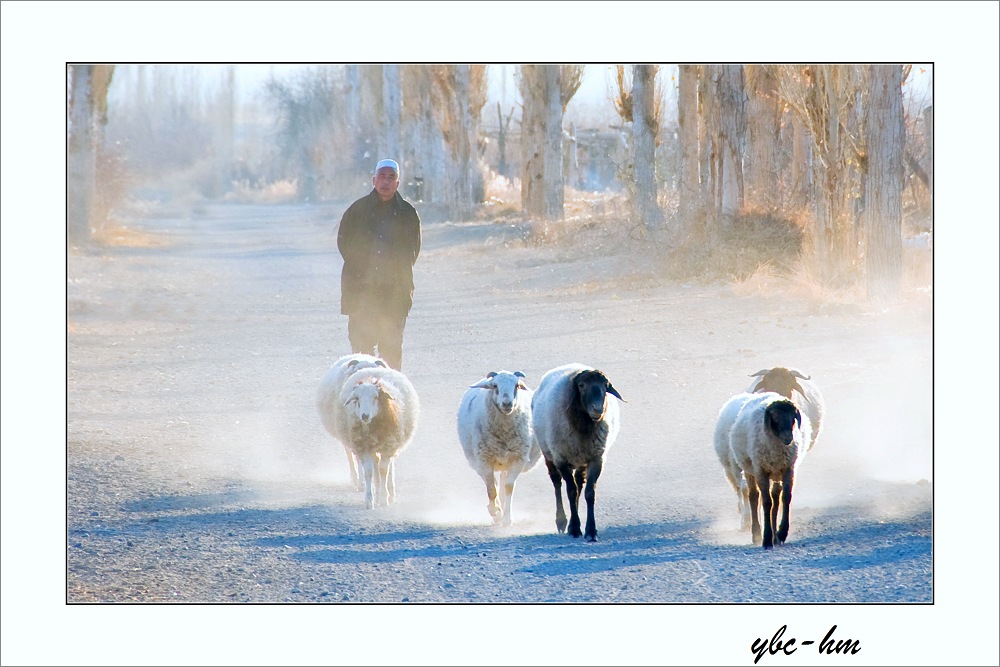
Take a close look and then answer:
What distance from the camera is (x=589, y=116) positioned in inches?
1640

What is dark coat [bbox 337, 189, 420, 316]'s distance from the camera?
9461 mm

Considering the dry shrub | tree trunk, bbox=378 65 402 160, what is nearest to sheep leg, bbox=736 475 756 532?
the dry shrub

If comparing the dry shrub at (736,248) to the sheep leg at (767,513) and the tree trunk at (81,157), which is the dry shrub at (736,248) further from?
the tree trunk at (81,157)

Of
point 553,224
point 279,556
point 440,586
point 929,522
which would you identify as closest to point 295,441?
point 279,556

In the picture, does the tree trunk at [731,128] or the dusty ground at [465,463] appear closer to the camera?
the dusty ground at [465,463]

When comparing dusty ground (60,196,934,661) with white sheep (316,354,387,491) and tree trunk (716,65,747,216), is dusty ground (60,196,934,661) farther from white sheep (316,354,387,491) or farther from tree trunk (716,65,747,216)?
tree trunk (716,65,747,216)

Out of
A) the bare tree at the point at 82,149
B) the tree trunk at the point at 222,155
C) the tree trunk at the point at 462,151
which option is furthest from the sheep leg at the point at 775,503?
the tree trunk at the point at 222,155

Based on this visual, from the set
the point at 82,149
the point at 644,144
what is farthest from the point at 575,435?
the point at 82,149

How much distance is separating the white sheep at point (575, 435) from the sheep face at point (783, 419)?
3.21 ft

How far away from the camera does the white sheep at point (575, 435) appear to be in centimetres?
746

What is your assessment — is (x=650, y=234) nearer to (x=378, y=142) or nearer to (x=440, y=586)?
(x=440, y=586)

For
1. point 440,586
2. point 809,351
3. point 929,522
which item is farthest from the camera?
point 809,351

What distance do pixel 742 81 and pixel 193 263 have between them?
33.6 ft

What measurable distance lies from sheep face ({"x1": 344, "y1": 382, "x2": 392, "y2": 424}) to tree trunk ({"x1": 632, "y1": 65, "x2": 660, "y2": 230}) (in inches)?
450
